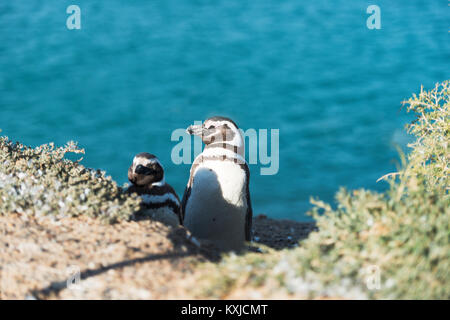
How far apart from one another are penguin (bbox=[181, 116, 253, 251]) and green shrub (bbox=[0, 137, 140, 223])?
1.01 m

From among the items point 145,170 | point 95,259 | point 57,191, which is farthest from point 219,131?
point 95,259

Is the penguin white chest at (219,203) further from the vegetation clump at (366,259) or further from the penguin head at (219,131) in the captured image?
the vegetation clump at (366,259)

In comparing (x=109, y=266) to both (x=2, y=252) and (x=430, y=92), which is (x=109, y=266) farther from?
(x=430, y=92)

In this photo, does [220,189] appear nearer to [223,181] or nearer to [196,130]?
[223,181]

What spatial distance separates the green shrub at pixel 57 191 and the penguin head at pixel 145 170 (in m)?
0.32

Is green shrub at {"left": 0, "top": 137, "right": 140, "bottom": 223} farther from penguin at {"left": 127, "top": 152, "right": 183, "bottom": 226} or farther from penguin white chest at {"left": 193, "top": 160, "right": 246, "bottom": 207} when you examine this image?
penguin white chest at {"left": 193, "top": 160, "right": 246, "bottom": 207}

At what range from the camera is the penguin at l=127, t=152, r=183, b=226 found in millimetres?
4961

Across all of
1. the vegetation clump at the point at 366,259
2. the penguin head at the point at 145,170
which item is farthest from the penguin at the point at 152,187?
the vegetation clump at the point at 366,259

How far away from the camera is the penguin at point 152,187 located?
16.3ft

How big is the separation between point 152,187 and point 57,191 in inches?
39.8

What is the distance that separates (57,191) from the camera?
4293 mm

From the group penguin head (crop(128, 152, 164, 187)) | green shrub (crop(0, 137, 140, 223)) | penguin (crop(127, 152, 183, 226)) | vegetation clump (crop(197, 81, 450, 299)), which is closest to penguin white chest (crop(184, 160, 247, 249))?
penguin (crop(127, 152, 183, 226))

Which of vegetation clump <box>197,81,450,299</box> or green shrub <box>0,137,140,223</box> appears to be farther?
green shrub <box>0,137,140,223</box>
